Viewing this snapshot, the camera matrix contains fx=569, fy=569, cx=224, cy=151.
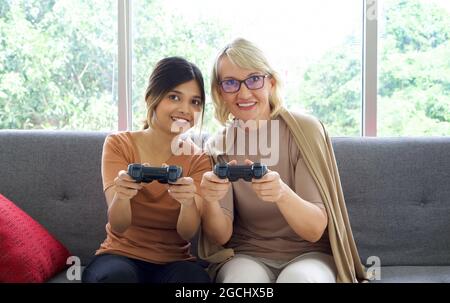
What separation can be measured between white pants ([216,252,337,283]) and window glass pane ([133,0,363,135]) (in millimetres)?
908

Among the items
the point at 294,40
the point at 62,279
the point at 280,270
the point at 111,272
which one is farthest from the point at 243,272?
the point at 294,40

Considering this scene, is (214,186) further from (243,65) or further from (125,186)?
(243,65)

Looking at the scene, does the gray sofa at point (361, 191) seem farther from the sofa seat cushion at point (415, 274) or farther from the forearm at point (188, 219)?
the forearm at point (188, 219)

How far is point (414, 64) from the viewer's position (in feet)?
7.93

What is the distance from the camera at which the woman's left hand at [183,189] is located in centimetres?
153

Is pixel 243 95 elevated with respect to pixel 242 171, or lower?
elevated

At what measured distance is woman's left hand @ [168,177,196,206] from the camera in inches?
60.4

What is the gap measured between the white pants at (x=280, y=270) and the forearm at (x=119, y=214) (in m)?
0.31

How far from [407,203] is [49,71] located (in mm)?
1597

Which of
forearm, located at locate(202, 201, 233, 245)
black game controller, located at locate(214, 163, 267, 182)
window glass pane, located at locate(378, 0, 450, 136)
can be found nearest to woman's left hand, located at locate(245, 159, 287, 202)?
black game controller, located at locate(214, 163, 267, 182)

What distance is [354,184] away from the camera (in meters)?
2.00

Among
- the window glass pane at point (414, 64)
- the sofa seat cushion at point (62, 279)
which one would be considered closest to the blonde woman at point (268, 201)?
the sofa seat cushion at point (62, 279)

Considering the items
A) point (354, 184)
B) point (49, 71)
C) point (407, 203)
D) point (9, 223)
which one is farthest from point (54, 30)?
point (407, 203)

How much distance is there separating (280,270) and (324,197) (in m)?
0.25
